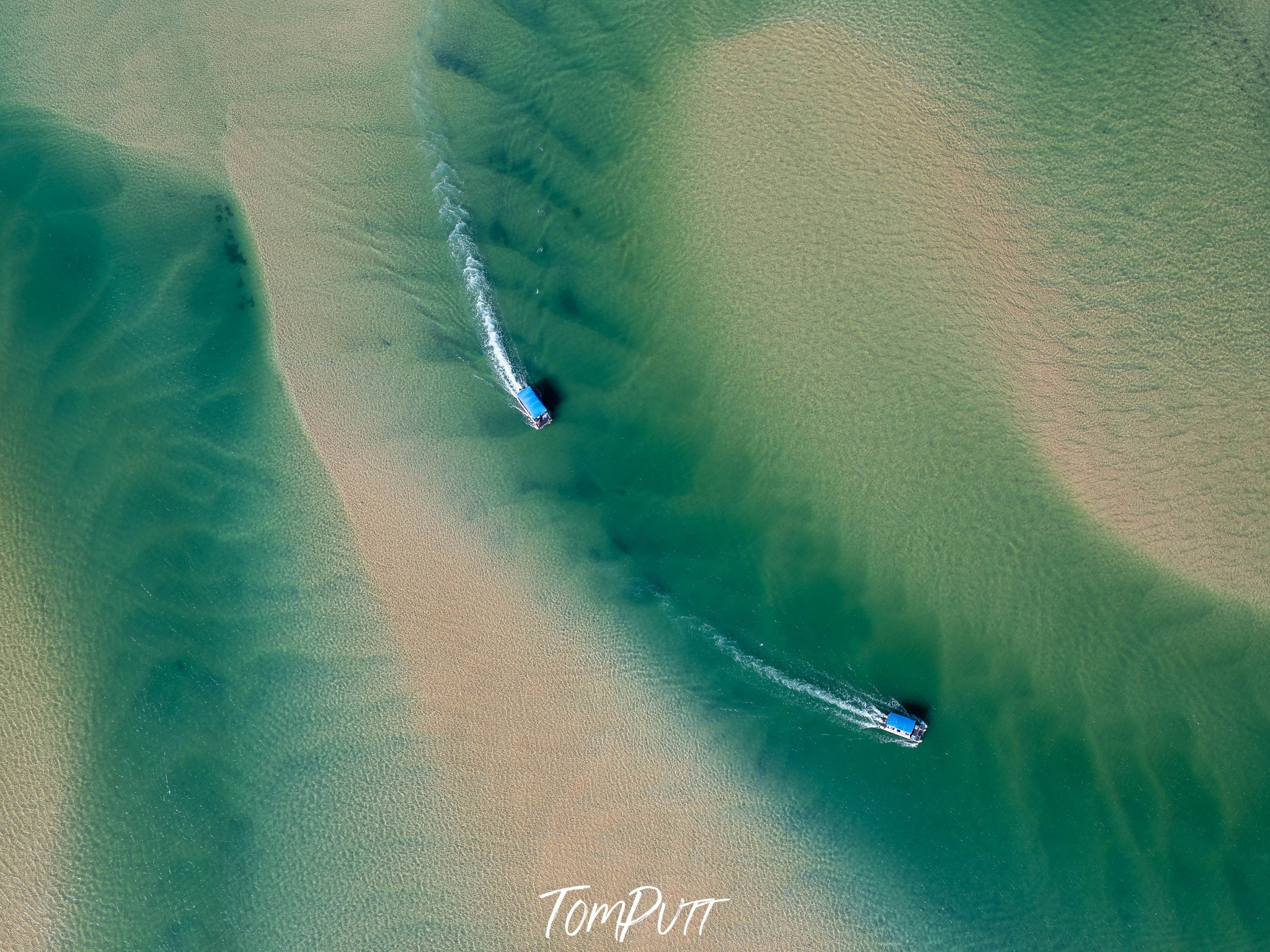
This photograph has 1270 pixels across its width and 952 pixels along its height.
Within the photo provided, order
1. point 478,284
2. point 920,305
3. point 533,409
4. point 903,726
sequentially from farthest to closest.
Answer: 1. point 478,284
2. point 533,409
3. point 920,305
4. point 903,726

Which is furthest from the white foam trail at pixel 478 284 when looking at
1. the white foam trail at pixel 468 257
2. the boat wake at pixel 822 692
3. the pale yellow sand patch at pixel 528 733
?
the boat wake at pixel 822 692

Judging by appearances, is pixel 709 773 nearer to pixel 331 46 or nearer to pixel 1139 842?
pixel 1139 842

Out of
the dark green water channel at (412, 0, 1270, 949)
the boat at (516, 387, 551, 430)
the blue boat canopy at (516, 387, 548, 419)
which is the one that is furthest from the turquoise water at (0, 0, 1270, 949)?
the blue boat canopy at (516, 387, 548, 419)

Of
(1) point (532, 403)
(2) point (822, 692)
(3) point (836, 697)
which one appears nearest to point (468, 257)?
(1) point (532, 403)

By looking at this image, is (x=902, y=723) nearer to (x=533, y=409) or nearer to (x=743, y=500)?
(x=743, y=500)

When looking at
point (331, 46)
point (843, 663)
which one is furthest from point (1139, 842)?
point (331, 46)

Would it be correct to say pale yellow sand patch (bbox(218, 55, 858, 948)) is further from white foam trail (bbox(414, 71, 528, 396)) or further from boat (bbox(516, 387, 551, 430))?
boat (bbox(516, 387, 551, 430))
